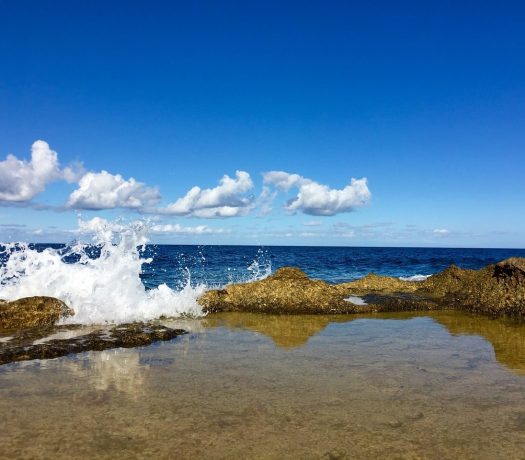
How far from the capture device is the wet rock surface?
371 inches

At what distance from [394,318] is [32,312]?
449 inches

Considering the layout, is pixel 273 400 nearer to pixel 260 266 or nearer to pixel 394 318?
pixel 394 318

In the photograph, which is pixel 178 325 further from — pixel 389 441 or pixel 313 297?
pixel 389 441

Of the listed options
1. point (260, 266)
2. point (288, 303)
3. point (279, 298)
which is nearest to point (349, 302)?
point (288, 303)

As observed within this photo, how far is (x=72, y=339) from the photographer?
10.8 m

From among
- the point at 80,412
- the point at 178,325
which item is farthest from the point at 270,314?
the point at 80,412

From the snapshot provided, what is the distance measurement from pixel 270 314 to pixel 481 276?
9301 mm

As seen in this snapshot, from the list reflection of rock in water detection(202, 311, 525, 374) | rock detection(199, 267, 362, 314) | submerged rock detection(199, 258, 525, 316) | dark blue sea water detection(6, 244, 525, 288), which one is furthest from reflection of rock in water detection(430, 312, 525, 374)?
dark blue sea water detection(6, 244, 525, 288)

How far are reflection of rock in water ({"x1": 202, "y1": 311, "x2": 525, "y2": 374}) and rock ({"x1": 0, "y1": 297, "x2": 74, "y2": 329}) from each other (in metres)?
4.43

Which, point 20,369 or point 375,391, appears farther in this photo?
point 20,369

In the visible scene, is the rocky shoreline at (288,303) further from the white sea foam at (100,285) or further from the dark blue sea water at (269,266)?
the dark blue sea water at (269,266)

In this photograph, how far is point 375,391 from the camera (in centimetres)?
727

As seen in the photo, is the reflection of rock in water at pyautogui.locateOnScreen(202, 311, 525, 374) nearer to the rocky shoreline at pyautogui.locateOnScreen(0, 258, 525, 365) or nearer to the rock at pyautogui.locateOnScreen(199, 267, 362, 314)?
the rock at pyautogui.locateOnScreen(199, 267, 362, 314)

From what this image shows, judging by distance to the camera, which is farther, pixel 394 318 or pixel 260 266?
pixel 260 266
